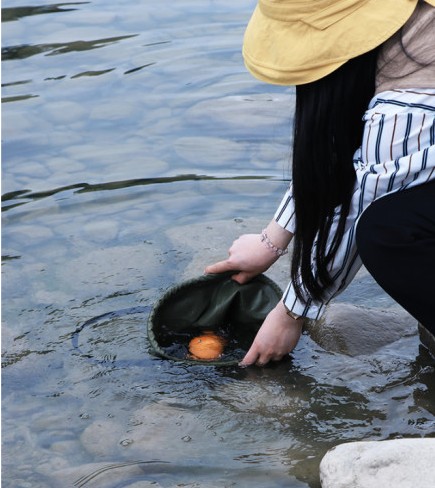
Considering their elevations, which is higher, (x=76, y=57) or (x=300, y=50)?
(x=300, y=50)

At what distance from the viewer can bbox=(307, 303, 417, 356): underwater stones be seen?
354 centimetres

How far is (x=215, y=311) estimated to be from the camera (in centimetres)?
354

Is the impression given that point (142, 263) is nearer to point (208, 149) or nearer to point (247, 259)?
point (247, 259)

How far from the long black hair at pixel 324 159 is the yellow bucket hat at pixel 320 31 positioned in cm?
6

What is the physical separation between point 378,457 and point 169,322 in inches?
45.1

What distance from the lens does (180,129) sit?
5.49 metres

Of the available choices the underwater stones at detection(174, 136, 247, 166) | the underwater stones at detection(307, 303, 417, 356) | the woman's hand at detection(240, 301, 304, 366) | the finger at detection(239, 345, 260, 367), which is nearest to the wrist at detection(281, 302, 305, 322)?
the woman's hand at detection(240, 301, 304, 366)

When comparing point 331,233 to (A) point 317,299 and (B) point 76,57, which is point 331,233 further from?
(B) point 76,57

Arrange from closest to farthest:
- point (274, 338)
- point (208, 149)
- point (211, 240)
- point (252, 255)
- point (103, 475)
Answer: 1. point (103, 475)
2. point (274, 338)
3. point (252, 255)
4. point (211, 240)
5. point (208, 149)

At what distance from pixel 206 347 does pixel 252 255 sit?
39 cm

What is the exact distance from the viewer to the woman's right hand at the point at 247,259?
333cm

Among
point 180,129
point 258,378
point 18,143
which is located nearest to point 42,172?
point 18,143

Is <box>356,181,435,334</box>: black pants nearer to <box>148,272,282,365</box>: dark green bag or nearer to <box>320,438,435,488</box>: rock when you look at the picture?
<box>320,438,435,488</box>: rock

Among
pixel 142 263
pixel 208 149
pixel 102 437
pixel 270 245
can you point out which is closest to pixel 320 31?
pixel 270 245
